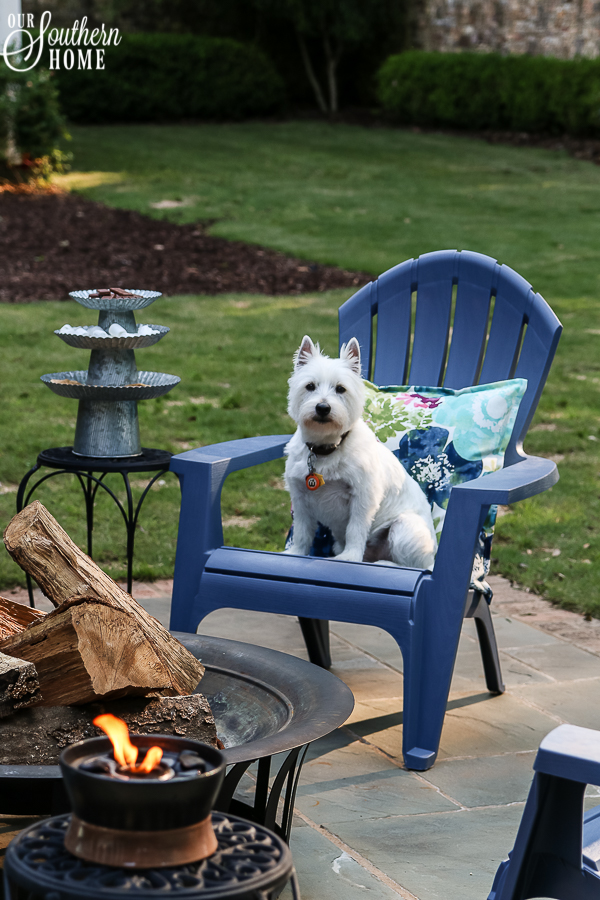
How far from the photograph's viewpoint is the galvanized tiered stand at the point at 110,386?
3.46 meters

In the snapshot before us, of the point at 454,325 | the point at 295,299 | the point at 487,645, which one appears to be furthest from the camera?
the point at 295,299

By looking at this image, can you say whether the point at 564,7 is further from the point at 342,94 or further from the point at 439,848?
the point at 439,848

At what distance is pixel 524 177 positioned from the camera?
16.2 m

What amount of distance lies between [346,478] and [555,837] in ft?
5.65

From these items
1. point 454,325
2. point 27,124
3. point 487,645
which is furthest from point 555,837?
point 27,124

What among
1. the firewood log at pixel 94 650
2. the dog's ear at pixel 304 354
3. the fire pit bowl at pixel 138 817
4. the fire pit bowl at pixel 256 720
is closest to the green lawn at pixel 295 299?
the dog's ear at pixel 304 354

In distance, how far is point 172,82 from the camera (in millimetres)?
21938

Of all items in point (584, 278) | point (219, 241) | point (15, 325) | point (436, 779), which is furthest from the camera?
point (219, 241)

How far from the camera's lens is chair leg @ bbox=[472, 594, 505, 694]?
352 centimetres

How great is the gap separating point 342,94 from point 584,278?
1657 centimetres

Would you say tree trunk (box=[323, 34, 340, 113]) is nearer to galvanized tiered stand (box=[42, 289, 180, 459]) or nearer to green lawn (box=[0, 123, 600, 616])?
green lawn (box=[0, 123, 600, 616])

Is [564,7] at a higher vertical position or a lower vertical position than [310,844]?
higher

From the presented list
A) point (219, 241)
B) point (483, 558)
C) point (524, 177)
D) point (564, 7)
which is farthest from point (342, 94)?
point (483, 558)

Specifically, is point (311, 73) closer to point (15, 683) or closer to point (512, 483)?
point (512, 483)
